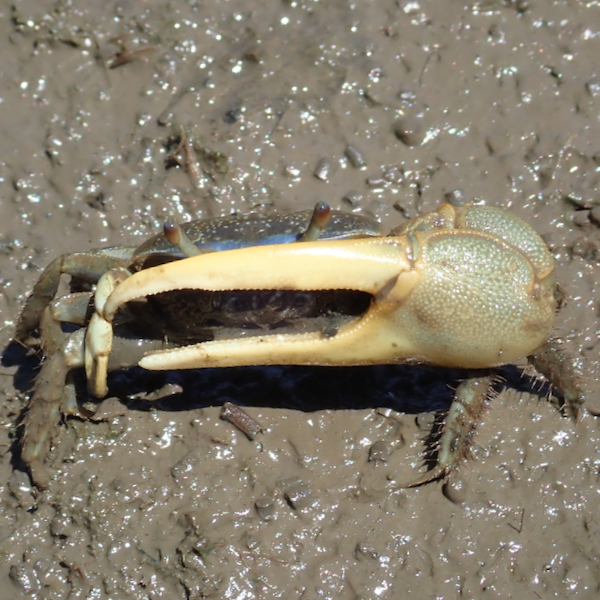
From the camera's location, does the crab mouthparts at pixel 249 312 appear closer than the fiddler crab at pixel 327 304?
No

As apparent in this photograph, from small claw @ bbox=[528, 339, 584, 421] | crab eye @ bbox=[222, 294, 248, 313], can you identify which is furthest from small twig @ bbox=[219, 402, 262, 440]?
small claw @ bbox=[528, 339, 584, 421]

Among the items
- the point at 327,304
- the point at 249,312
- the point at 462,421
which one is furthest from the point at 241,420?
the point at 462,421

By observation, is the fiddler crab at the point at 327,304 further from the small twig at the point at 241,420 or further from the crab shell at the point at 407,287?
the small twig at the point at 241,420

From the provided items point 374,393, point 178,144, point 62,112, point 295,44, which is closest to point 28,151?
point 62,112

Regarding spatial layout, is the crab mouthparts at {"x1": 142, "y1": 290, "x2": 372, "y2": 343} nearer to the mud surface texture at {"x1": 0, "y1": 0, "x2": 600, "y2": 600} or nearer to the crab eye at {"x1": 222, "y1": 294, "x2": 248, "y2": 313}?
the crab eye at {"x1": 222, "y1": 294, "x2": 248, "y2": 313}

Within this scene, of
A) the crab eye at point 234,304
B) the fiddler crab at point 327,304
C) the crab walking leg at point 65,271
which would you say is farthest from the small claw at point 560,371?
the crab walking leg at point 65,271
